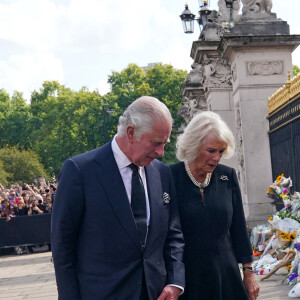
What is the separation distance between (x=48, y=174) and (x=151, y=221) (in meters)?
60.5

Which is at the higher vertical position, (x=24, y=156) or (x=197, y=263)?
(x=24, y=156)

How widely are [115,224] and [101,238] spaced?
10 centimetres

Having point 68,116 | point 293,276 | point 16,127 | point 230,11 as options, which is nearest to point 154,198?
point 293,276

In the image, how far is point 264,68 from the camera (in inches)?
442

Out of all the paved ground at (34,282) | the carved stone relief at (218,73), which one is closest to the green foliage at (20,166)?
the paved ground at (34,282)

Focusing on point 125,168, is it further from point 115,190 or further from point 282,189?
point 282,189

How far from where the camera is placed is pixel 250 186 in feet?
36.6

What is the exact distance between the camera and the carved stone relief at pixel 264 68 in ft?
36.7

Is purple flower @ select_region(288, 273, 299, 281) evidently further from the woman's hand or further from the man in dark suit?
the man in dark suit

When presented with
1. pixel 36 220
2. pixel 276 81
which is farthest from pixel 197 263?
pixel 36 220

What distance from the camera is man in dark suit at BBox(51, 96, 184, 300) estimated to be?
3490 mm

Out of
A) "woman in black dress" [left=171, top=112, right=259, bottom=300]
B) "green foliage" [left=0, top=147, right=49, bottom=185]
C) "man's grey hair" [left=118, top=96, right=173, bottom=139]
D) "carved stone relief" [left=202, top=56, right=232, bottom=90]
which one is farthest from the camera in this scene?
"green foliage" [left=0, top=147, right=49, bottom=185]

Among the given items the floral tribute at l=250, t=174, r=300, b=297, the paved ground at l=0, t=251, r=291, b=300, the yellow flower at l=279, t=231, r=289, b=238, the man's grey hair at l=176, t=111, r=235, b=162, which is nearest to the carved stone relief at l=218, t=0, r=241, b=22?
the floral tribute at l=250, t=174, r=300, b=297

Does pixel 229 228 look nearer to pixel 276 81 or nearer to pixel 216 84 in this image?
pixel 276 81
